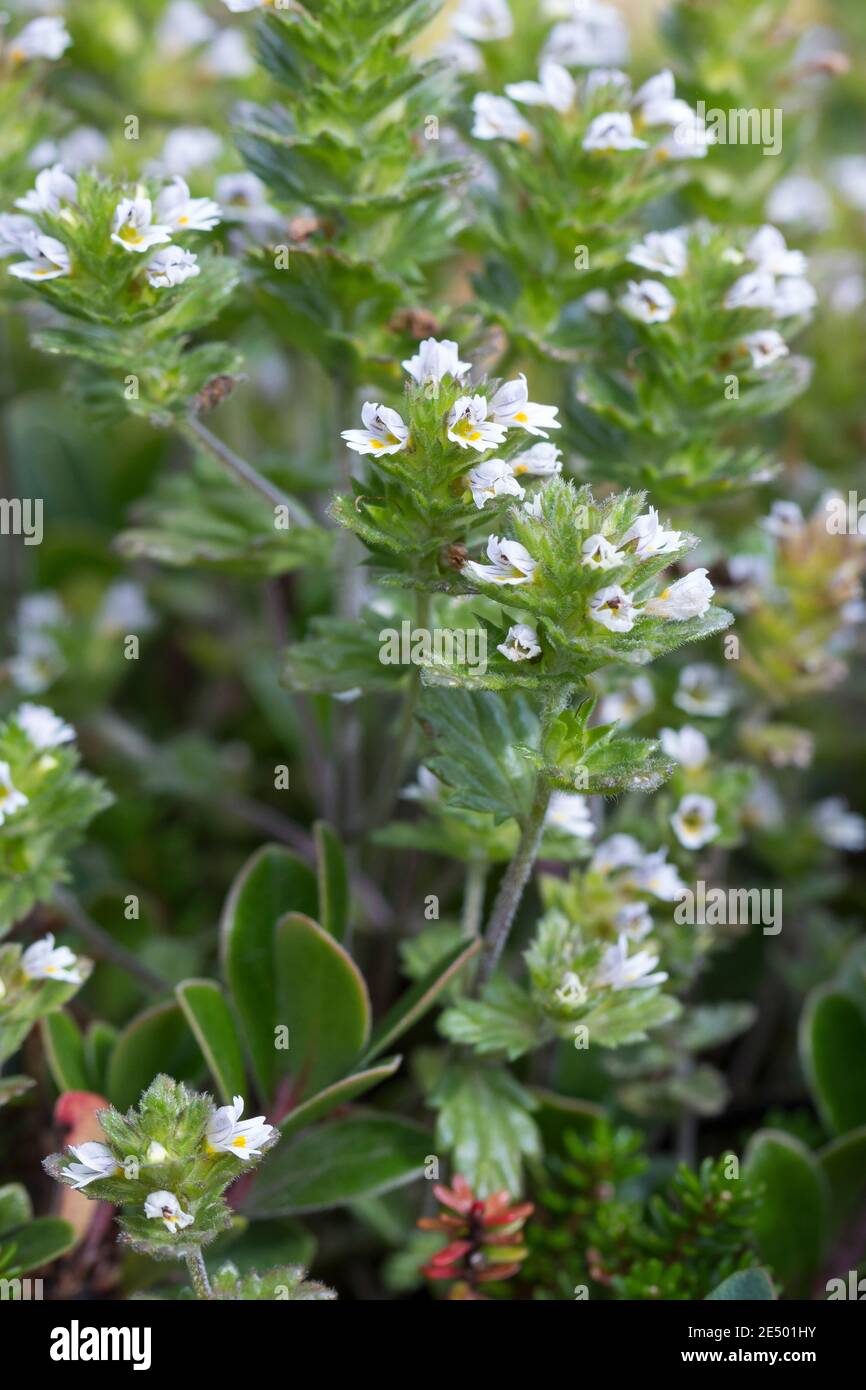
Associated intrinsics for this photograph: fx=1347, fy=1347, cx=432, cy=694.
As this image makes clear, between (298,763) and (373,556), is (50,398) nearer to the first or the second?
(298,763)

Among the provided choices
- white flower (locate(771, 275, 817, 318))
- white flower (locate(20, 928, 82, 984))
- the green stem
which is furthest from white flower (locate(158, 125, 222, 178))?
the green stem

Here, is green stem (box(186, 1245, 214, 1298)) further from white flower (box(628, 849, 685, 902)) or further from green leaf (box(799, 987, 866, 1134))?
green leaf (box(799, 987, 866, 1134))

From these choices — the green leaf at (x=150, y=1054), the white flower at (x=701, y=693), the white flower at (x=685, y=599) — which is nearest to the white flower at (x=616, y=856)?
the white flower at (x=701, y=693)

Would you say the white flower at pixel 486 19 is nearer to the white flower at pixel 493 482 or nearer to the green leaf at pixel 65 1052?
the white flower at pixel 493 482

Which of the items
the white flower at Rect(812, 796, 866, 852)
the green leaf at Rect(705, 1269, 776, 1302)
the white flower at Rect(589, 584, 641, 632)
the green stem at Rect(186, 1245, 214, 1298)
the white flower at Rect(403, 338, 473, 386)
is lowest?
the green leaf at Rect(705, 1269, 776, 1302)

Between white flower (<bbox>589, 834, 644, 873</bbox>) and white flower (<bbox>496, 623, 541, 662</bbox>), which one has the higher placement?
white flower (<bbox>496, 623, 541, 662</bbox>)

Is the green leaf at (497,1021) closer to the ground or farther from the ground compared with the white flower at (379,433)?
closer to the ground
